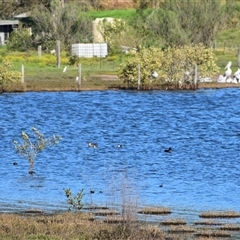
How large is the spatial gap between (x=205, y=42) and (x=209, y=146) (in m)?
36.2

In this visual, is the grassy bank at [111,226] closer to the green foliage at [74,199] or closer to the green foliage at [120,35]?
the green foliage at [74,199]

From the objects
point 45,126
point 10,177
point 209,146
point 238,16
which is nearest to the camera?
point 10,177

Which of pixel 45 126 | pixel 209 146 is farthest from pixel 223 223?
pixel 45 126

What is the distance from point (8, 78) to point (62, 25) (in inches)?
1016

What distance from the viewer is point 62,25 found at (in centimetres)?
7594

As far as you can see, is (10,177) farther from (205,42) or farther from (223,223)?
(205,42)

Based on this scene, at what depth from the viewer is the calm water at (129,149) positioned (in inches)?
856

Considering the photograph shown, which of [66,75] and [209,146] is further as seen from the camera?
[66,75]

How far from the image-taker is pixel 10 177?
24578 millimetres

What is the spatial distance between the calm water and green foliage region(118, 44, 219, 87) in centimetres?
103

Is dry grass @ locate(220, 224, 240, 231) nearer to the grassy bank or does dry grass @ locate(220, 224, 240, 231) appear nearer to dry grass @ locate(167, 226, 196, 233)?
the grassy bank

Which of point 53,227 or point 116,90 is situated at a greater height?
point 53,227

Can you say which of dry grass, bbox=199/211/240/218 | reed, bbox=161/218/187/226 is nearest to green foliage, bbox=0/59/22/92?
dry grass, bbox=199/211/240/218

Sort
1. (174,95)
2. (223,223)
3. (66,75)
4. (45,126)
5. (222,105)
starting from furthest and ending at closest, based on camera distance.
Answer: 1. (66,75)
2. (174,95)
3. (222,105)
4. (45,126)
5. (223,223)
